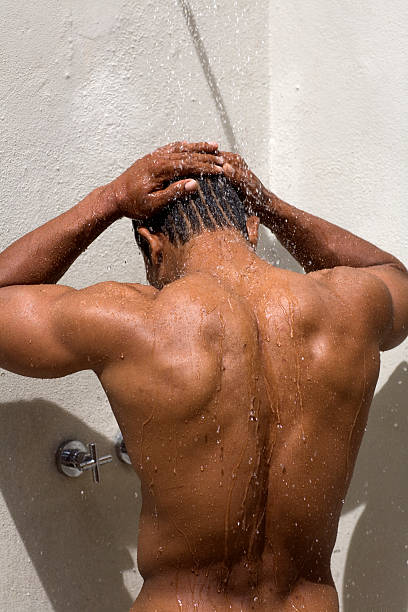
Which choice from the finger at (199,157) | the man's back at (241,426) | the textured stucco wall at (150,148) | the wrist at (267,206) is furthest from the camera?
the textured stucco wall at (150,148)

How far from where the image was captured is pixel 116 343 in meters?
1.22

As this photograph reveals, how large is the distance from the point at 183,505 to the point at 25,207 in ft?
2.63

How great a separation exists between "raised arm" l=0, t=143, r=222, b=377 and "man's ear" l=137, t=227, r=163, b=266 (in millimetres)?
37

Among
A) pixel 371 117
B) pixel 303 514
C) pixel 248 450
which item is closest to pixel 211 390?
pixel 248 450

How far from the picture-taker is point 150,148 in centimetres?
203

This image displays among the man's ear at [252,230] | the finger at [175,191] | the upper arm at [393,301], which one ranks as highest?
the finger at [175,191]

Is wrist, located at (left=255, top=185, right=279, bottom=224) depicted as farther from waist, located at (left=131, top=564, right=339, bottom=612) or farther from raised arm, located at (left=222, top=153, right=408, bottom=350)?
waist, located at (left=131, top=564, right=339, bottom=612)

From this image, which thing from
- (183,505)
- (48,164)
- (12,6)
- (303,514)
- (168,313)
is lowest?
(303,514)

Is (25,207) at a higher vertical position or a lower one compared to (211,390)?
higher

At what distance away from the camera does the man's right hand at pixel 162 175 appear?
139 cm

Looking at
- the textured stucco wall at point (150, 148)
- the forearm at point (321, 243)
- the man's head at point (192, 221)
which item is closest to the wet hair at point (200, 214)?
the man's head at point (192, 221)

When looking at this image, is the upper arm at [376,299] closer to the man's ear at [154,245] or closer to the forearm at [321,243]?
the forearm at [321,243]

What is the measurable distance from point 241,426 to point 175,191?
420mm

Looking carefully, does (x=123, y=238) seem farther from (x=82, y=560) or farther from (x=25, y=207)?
(x=82, y=560)
